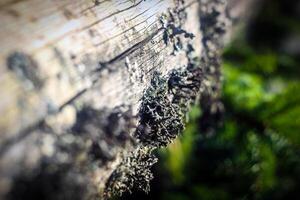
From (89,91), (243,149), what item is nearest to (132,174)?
(89,91)

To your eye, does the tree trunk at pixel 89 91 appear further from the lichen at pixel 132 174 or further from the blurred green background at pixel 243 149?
the blurred green background at pixel 243 149

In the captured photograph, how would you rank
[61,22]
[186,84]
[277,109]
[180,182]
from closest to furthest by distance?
[61,22]
[186,84]
[277,109]
[180,182]

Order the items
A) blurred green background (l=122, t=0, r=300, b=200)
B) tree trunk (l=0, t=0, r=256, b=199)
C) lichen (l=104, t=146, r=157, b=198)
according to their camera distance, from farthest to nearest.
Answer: blurred green background (l=122, t=0, r=300, b=200), lichen (l=104, t=146, r=157, b=198), tree trunk (l=0, t=0, r=256, b=199)

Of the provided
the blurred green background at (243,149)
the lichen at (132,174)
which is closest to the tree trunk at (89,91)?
the lichen at (132,174)

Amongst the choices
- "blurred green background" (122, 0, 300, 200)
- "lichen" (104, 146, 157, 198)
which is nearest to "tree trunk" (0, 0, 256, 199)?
"lichen" (104, 146, 157, 198)

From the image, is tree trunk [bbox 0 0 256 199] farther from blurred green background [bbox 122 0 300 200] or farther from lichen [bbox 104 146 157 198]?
blurred green background [bbox 122 0 300 200]

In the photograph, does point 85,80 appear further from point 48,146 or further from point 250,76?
point 250,76

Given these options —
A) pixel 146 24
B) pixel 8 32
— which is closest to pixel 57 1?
pixel 8 32
